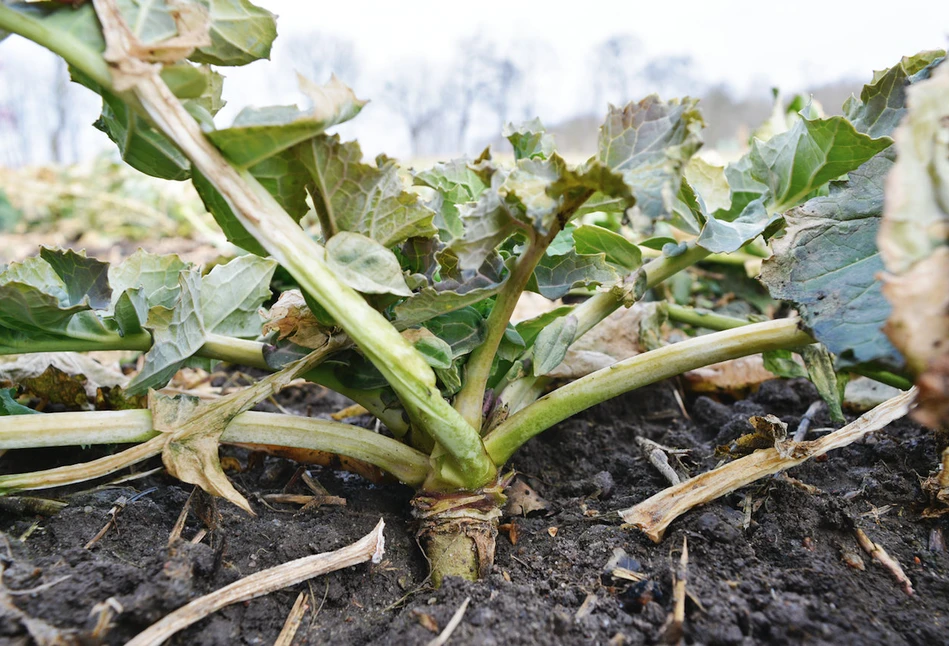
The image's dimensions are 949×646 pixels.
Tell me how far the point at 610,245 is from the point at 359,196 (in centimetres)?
59

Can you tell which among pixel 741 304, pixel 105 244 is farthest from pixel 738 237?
pixel 105 244

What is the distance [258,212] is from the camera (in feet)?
3.04

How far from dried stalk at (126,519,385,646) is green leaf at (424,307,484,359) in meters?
0.35

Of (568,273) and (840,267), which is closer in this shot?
(840,267)

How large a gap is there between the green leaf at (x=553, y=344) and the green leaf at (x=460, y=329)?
121 millimetres

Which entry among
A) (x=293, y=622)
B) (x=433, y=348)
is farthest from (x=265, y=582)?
(x=433, y=348)

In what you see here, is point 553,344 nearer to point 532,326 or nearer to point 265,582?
point 532,326

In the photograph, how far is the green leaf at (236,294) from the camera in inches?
50.6

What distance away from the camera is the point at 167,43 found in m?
0.85

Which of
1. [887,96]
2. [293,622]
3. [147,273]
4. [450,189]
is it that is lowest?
[293,622]

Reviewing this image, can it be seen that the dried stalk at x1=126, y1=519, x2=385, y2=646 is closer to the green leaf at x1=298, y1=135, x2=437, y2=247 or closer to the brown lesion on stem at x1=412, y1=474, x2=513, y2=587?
the brown lesion on stem at x1=412, y1=474, x2=513, y2=587

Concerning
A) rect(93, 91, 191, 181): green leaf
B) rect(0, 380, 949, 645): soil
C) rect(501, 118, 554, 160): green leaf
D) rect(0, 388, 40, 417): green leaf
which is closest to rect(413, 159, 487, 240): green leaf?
rect(501, 118, 554, 160): green leaf

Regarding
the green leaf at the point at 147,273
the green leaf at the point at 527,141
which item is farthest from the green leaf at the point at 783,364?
the green leaf at the point at 147,273

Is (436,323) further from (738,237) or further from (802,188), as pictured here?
(802,188)
